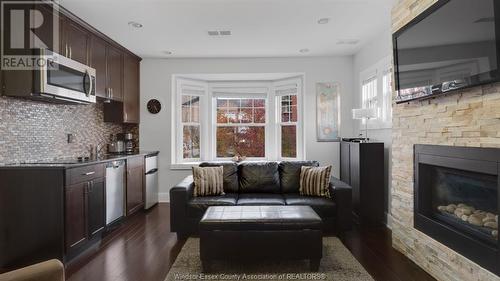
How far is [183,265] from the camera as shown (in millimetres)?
2639

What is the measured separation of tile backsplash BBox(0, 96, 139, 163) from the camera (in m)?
2.79

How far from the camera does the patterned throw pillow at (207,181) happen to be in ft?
11.9

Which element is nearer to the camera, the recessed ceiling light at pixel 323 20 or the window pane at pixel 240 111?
the recessed ceiling light at pixel 323 20

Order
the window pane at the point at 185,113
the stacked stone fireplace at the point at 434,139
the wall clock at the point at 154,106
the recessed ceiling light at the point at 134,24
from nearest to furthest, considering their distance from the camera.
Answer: the stacked stone fireplace at the point at 434,139 < the recessed ceiling light at the point at 134,24 < the wall clock at the point at 154,106 < the window pane at the point at 185,113

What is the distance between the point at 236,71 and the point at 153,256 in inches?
129

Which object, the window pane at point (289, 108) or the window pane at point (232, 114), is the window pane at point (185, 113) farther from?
the window pane at point (289, 108)

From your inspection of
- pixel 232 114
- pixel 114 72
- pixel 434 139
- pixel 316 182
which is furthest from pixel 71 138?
pixel 434 139

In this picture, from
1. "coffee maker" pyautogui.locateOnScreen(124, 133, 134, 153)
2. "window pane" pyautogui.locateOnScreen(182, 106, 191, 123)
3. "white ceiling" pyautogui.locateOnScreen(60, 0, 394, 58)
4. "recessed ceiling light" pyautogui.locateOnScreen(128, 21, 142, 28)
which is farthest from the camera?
"window pane" pyautogui.locateOnScreen(182, 106, 191, 123)

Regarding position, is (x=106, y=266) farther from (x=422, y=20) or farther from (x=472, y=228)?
(x=422, y=20)

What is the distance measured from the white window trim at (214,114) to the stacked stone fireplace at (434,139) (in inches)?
91.4

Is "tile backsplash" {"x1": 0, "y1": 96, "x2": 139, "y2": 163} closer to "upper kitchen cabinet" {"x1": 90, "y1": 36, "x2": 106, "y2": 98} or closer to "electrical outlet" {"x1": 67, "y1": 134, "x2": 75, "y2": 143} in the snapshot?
"electrical outlet" {"x1": 67, "y1": 134, "x2": 75, "y2": 143}

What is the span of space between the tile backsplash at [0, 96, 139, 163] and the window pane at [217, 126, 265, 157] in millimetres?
2089

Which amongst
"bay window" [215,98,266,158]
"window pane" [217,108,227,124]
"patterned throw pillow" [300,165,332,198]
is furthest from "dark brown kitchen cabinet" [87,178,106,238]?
"window pane" [217,108,227,124]

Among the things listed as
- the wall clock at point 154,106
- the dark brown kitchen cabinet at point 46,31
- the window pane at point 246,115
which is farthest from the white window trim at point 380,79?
the dark brown kitchen cabinet at point 46,31
